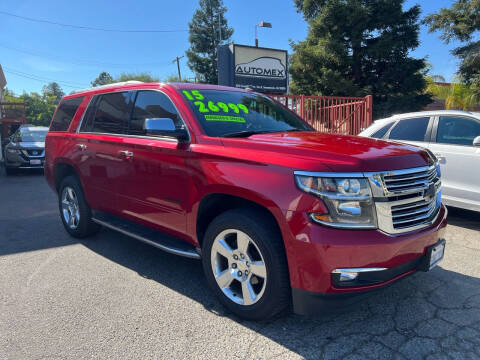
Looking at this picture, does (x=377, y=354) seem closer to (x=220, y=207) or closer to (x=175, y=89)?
(x=220, y=207)

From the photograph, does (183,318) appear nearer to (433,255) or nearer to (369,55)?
(433,255)

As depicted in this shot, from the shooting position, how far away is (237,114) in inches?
142

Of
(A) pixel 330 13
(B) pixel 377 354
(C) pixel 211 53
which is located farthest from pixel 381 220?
(C) pixel 211 53

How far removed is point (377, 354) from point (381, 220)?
0.89 m

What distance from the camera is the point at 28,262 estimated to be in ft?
14.0

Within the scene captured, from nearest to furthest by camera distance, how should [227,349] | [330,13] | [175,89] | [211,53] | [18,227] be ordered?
1. [227,349]
2. [175,89]
3. [18,227]
4. [330,13]
5. [211,53]

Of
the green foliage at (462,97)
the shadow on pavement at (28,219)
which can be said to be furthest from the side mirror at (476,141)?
the green foliage at (462,97)

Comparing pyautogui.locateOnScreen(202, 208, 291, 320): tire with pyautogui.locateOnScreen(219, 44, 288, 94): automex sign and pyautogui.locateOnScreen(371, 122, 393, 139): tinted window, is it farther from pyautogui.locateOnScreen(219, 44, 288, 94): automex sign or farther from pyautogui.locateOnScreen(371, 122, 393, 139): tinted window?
pyautogui.locateOnScreen(219, 44, 288, 94): automex sign

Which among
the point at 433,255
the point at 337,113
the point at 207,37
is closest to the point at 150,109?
the point at 433,255

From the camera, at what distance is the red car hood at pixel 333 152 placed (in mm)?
2420

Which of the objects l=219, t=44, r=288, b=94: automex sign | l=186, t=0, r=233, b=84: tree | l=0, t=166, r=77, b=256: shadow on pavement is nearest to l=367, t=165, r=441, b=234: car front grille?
l=0, t=166, r=77, b=256: shadow on pavement

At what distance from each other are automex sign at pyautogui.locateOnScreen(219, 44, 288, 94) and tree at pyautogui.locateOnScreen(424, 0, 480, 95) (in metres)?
9.86

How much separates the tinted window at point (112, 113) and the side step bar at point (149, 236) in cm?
101

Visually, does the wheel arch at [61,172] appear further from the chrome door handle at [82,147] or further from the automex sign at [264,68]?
the automex sign at [264,68]
